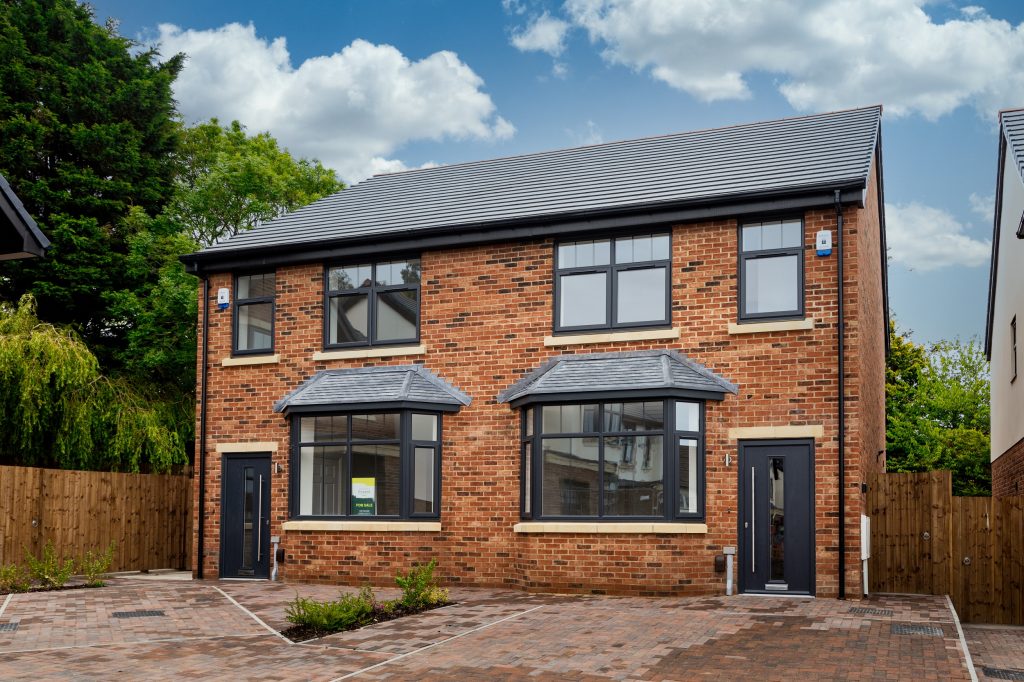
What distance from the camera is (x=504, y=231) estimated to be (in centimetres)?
A: 1605

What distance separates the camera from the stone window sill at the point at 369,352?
1669cm

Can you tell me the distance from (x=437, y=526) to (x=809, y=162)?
312 inches

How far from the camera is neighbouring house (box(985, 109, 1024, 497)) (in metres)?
17.6

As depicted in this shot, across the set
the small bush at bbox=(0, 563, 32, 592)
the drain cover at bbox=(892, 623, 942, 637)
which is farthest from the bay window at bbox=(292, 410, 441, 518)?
the drain cover at bbox=(892, 623, 942, 637)

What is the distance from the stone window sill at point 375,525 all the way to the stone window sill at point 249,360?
9.44ft

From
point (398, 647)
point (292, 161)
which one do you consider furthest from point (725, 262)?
point (292, 161)

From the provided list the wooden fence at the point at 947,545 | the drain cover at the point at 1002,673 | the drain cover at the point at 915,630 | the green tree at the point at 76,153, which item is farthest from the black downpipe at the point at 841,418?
the green tree at the point at 76,153

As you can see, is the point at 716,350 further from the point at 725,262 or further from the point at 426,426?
the point at 426,426

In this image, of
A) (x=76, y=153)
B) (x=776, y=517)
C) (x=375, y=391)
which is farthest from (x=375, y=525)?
(x=76, y=153)

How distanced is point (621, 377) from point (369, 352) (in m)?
4.59

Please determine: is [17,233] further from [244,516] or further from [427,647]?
[244,516]

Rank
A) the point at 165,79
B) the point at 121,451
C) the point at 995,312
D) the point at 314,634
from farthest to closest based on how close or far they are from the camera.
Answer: the point at 165,79, the point at 995,312, the point at 121,451, the point at 314,634

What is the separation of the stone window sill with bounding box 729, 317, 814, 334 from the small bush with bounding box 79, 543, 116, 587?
10.7 meters

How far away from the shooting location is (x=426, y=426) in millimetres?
16094
